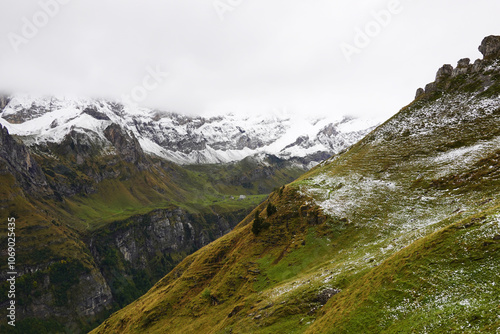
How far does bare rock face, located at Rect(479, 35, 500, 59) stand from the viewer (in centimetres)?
10643

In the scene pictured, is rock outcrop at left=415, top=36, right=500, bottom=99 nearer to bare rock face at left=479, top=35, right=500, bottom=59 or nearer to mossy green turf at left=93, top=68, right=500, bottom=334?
bare rock face at left=479, top=35, right=500, bottom=59

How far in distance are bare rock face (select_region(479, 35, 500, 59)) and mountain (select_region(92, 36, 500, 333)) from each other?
18.3 inches

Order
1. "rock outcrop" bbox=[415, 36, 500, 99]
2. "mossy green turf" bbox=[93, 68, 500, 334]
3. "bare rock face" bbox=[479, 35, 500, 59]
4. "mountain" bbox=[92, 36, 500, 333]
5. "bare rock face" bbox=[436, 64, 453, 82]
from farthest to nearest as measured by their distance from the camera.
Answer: "bare rock face" bbox=[436, 64, 453, 82] < "bare rock face" bbox=[479, 35, 500, 59] < "rock outcrop" bbox=[415, 36, 500, 99] < "mountain" bbox=[92, 36, 500, 333] < "mossy green turf" bbox=[93, 68, 500, 334]

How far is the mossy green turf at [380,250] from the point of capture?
26269mm

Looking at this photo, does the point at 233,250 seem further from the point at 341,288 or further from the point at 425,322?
the point at 425,322

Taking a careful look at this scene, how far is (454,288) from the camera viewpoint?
25094 mm

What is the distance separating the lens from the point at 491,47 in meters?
108

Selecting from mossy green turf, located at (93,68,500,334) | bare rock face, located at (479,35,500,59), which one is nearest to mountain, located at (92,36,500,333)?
mossy green turf, located at (93,68,500,334)

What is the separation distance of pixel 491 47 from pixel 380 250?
112m

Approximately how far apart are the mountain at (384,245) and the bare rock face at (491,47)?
0.47m

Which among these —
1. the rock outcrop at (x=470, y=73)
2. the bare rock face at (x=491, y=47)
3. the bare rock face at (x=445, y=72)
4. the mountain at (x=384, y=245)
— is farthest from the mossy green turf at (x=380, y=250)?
the bare rock face at (x=491, y=47)

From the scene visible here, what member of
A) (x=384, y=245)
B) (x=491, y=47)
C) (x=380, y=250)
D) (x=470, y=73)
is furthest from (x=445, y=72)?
(x=380, y=250)

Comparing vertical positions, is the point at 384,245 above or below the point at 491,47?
below

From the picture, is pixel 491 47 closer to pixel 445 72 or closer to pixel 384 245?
pixel 445 72
